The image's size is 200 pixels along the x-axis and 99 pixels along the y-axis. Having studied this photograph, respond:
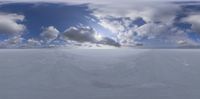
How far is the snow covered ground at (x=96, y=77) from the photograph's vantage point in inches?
626

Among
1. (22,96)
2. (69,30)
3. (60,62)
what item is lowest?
(22,96)

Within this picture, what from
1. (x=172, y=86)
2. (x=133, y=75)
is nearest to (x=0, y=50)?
(x=133, y=75)

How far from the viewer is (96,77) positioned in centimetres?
1584

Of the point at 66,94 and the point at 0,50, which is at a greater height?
the point at 0,50

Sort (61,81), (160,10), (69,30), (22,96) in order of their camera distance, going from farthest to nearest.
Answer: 1. (61,81)
2. (22,96)
3. (160,10)
4. (69,30)

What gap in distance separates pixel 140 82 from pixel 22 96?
4161mm

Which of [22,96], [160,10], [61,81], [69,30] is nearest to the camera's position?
[69,30]

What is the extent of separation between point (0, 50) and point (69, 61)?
12.7 feet

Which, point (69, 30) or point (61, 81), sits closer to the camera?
point (69, 30)

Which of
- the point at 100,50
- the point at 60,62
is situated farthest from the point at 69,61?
the point at 100,50

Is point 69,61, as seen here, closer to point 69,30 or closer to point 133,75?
point 133,75

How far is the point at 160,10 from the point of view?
1462cm

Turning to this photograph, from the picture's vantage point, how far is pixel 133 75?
16.8 metres

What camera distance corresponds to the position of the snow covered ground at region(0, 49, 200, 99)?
1589 cm
